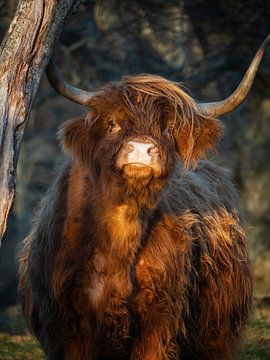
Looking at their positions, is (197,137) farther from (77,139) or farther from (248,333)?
(248,333)

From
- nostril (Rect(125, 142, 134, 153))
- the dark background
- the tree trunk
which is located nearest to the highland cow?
nostril (Rect(125, 142, 134, 153))

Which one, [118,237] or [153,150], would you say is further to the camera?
[118,237]

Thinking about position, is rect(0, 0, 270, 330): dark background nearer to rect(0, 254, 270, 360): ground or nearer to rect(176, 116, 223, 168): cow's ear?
rect(0, 254, 270, 360): ground

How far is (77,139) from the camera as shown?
585 cm

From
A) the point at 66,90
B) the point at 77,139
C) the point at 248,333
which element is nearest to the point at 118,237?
the point at 77,139

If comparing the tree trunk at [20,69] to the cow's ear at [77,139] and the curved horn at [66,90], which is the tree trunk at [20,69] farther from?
the cow's ear at [77,139]

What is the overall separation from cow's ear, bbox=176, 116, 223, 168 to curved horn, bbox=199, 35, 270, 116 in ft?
0.42

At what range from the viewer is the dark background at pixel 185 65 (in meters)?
10.2

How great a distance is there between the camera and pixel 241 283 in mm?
6988

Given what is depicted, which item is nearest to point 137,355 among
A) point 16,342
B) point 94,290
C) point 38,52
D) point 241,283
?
point 94,290

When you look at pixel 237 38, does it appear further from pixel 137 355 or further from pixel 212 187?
pixel 137 355

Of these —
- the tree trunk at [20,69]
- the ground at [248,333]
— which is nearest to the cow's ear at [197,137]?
the tree trunk at [20,69]

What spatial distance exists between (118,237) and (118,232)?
28mm

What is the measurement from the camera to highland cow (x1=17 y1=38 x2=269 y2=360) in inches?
225
